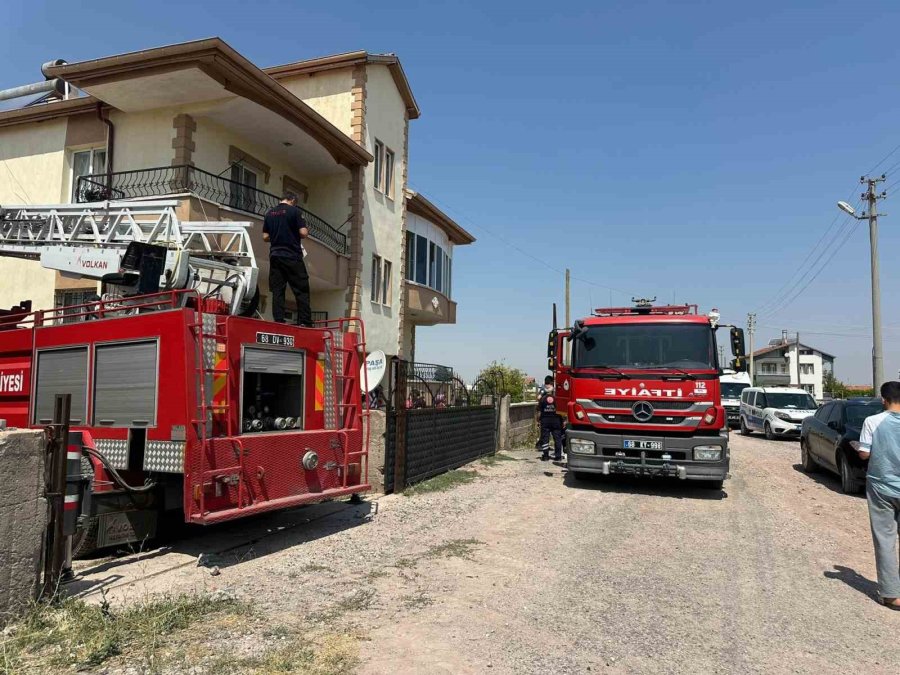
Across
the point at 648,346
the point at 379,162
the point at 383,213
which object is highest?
the point at 379,162

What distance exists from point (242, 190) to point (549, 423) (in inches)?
373

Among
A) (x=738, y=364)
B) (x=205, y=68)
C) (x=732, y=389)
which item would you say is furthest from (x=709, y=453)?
(x=732, y=389)

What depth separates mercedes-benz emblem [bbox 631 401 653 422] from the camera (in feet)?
32.1

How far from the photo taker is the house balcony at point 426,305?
70.9 feet

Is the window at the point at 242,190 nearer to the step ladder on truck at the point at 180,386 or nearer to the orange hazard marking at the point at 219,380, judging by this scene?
the step ladder on truck at the point at 180,386

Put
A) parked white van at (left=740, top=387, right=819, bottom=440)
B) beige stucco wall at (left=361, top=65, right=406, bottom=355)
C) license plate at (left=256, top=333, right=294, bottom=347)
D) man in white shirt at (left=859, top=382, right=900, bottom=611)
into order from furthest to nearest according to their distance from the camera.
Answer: parked white van at (left=740, top=387, right=819, bottom=440)
beige stucco wall at (left=361, top=65, right=406, bottom=355)
license plate at (left=256, top=333, right=294, bottom=347)
man in white shirt at (left=859, top=382, right=900, bottom=611)

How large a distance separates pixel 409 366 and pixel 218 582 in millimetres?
5120

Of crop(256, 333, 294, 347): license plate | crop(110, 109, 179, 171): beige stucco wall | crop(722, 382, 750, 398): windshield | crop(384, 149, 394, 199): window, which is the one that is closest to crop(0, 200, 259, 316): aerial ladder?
crop(256, 333, 294, 347): license plate

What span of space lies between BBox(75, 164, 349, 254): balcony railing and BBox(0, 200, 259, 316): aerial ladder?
397cm

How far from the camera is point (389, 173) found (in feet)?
64.7

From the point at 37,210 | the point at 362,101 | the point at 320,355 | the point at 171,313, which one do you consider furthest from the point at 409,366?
the point at 362,101

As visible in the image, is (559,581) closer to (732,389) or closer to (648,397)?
(648,397)

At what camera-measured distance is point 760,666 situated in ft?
13.0

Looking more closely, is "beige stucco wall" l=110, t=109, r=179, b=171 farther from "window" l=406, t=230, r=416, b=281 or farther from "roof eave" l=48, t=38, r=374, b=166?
"window" l=406, t=230, r=416, b=281
